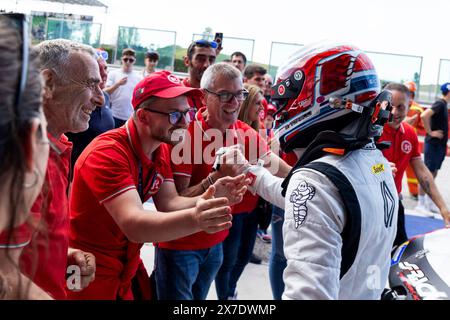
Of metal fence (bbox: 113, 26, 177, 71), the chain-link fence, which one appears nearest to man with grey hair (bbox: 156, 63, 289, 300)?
the chain-link fence

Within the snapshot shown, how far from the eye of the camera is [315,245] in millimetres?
1410

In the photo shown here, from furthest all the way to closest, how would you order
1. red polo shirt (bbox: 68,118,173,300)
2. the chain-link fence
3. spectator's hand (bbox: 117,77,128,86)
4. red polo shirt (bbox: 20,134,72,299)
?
the chain-link fence, spectator's hand (bbox: 117,77,128,86), red polo shirt (bbox: 68,118,173,300), red polo shirt (bbox: 20,134,72,299)

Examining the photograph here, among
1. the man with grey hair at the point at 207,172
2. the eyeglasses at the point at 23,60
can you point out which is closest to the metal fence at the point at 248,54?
the man with grey hair at the point at 207,172

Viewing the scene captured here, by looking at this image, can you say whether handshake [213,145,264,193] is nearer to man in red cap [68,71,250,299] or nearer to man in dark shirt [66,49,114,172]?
man in red cap [68,71,250,299]

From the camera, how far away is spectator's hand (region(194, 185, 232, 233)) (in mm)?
1803

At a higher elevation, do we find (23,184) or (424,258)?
(23,184)

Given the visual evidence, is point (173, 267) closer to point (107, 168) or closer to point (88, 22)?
point (107, 168)

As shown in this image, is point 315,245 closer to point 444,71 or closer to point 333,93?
point 333,93

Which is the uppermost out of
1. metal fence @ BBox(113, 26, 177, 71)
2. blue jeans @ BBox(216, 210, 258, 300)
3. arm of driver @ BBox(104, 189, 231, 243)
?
metal fence @ BBox(113, 26, 177, 71)

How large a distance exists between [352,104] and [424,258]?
0.94 metres

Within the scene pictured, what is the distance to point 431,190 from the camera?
3.89 m

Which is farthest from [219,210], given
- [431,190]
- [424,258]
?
[431,190]

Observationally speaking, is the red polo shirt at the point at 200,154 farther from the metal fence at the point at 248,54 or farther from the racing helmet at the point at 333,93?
the metal fence at the point at 248,54
